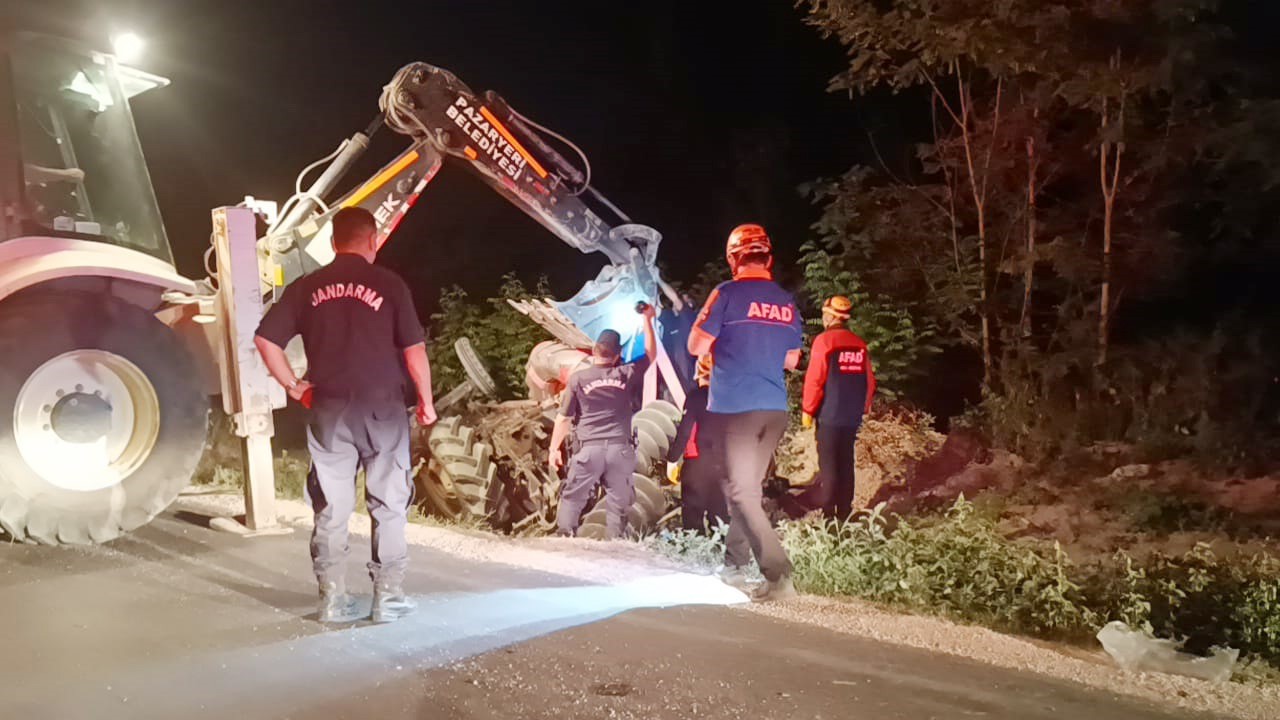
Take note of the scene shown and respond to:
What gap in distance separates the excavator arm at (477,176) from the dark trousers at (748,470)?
362cm

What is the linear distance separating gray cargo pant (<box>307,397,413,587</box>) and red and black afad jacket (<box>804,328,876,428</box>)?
154 inches

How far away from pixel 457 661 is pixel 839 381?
4469 mm

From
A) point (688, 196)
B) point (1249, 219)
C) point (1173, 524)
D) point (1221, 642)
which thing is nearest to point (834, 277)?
point (1249, 219)

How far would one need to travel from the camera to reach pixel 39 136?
6691mm

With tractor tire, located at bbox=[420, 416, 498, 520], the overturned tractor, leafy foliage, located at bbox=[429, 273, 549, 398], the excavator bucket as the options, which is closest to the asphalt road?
the overturned tractor

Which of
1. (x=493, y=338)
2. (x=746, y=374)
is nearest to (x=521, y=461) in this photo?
(x=746, y=374)

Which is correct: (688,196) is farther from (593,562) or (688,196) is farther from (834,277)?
(593,562)

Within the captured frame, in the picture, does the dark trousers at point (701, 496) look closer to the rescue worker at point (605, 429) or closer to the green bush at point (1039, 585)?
the green bush at point (1039, 585)

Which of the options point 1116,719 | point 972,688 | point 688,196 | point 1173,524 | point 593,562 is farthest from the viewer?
point 688,196

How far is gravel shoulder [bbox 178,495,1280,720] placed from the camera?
3883 mm

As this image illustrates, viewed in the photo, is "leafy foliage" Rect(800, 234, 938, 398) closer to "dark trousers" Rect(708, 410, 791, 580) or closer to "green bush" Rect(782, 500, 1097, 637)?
"green bush" Rect(782, 500, 1097, 637)

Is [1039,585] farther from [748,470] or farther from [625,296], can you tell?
[625,296]

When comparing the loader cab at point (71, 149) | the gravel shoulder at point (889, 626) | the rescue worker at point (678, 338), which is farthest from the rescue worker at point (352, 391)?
the rescue worker at point (678, 338)

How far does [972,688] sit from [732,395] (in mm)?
2019
